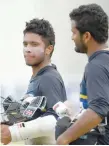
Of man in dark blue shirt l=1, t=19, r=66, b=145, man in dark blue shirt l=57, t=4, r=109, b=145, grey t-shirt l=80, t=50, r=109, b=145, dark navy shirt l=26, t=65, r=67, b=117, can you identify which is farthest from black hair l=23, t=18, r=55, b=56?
grey t-shirt l=80, t=50, r=109, b=145

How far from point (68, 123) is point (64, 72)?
199 cm

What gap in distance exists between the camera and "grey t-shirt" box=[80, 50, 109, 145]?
1.44 meters

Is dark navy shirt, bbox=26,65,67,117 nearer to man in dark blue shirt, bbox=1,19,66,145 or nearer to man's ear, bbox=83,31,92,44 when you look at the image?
man in dark blue shirt, bbox=1,19,66,145

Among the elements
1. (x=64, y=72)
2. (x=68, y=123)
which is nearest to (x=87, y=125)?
(x=68, y=123)

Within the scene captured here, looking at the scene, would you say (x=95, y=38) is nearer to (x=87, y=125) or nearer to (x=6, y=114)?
(x=87, y=125)

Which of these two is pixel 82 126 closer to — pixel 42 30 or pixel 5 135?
pixel 5 135

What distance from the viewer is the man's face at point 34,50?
1969 mm

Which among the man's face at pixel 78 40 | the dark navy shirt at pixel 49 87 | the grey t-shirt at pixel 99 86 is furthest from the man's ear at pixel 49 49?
the grey t-shirt at pixel 99 86

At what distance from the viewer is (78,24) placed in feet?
5.29

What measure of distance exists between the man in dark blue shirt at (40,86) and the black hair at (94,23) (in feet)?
1.16

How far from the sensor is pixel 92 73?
1470mm

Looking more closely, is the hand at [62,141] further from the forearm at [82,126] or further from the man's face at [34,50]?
the man's face at [34,50]

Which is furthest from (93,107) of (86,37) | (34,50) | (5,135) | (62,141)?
(34,50)

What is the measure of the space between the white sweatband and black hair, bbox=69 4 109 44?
0.46m
